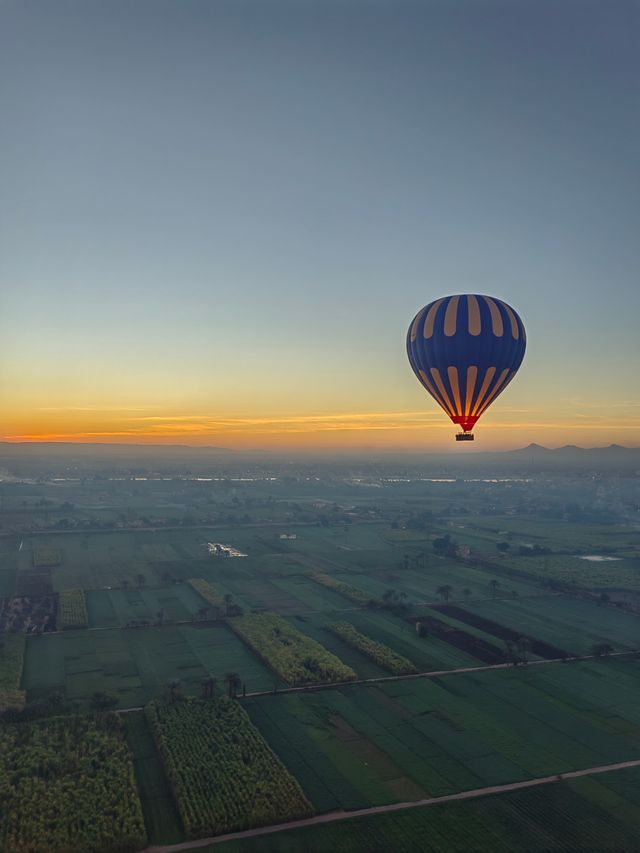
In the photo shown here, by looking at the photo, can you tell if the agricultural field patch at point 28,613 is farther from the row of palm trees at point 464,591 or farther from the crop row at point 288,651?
the row of palm trees at point 464,591

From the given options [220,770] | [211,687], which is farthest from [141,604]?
[220,770]

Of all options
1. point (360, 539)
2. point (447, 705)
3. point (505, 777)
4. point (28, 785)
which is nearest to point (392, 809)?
point (505, 777)

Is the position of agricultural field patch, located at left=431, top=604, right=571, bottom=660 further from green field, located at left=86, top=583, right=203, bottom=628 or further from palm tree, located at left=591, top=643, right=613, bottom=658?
green field, located at left=86, top=583, right=203, bottom=628

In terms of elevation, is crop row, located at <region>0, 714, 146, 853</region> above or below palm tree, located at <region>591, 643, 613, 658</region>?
below

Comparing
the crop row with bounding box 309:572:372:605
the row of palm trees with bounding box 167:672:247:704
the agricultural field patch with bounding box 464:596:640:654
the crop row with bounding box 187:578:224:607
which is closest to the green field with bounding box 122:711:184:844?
the row of palm trees with bounding box 167:672:247:704

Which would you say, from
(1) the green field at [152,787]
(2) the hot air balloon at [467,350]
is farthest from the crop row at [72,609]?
→ (2) the hot air balloon at [467,350]
